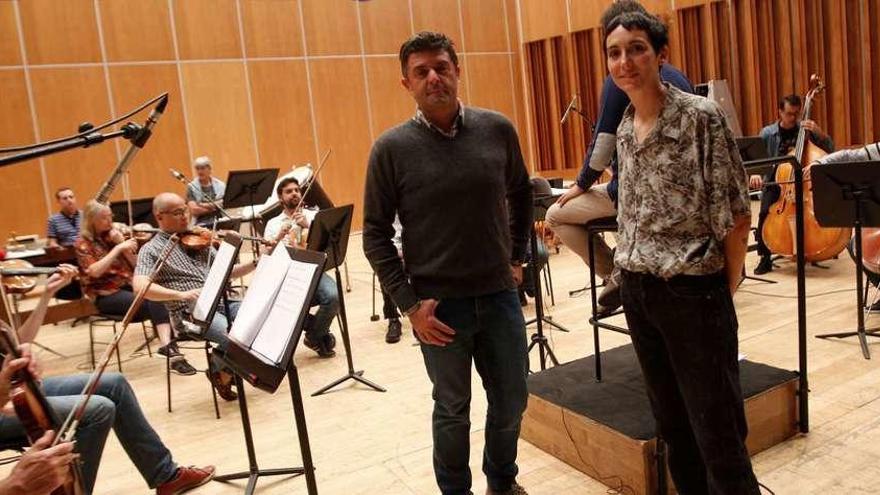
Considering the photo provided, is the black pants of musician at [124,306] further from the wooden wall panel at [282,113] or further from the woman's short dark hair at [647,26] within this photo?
the wooden wall panel at [282,113]

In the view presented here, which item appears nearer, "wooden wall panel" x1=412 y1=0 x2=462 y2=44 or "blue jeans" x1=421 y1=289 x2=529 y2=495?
"blue jeans" x1=421 y1=289 x2=529 y2=495

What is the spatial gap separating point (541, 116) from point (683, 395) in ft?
37.4

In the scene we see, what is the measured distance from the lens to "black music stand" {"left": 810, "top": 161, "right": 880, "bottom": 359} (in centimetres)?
340

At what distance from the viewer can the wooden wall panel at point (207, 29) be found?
10.1m

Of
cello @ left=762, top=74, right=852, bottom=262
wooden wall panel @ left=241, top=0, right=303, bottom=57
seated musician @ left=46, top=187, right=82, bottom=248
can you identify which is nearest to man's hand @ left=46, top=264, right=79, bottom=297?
seated musician @ left=46, top=187, right=82, bottom=248

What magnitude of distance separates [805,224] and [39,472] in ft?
18.5

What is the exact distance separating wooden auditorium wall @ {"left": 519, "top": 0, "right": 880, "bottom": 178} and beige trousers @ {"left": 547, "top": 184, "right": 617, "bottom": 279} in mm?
7642

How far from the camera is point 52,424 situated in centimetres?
176

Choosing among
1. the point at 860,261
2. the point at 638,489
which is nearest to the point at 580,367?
the point at 638,489

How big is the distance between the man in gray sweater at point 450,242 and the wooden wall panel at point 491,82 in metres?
10.4

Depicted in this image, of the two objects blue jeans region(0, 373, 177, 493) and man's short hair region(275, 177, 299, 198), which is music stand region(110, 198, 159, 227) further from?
blue jeans region(0, 373, 177, 493)

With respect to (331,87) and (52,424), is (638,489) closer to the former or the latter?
(52,424)

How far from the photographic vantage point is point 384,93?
11750 millimetres

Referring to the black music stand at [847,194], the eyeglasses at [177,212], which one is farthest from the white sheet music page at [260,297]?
the black music stand at [847,194]
